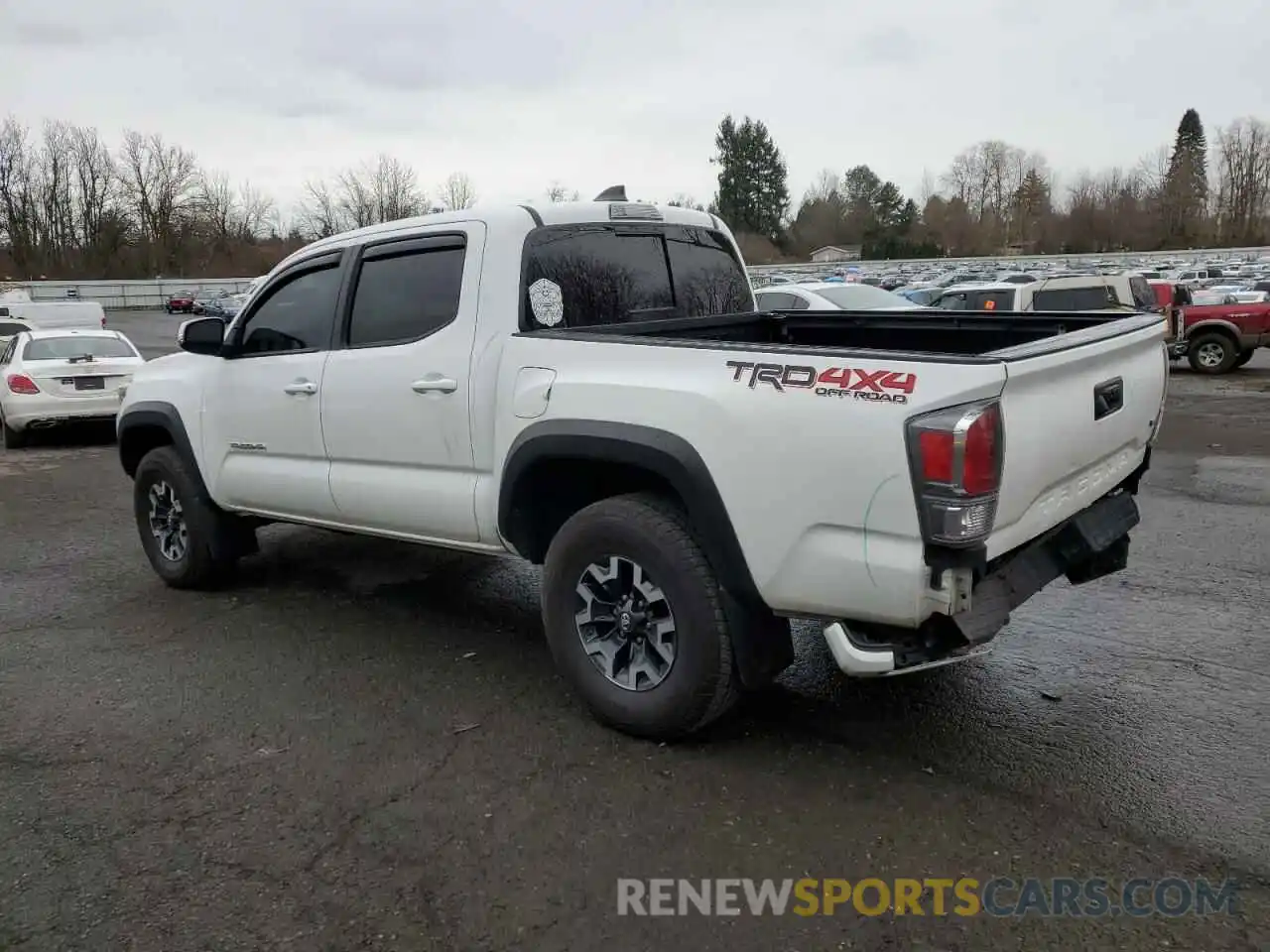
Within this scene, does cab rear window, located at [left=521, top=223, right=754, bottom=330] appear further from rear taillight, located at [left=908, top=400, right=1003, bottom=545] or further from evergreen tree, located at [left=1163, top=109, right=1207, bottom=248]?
evergreen tree, located at [left=1163, top=109, right=1207, bottom=248]

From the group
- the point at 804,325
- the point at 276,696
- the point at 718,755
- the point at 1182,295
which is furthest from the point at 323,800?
the point at 1182,295

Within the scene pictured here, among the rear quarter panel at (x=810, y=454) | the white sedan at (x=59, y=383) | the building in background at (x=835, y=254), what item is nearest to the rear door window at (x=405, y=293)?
the rear quarter panel at (x=810, y=454)

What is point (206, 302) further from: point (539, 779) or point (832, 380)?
point (832, 380)

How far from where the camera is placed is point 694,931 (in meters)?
2.83

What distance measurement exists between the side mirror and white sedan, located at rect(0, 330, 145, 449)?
773 centimetres

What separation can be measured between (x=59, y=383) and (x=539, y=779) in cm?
1131

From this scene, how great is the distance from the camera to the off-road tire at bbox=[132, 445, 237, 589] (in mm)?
5867

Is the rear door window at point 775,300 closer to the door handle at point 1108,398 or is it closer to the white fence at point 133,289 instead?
the door handle at point 1108,398

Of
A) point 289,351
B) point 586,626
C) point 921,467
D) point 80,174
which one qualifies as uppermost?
point 80,174

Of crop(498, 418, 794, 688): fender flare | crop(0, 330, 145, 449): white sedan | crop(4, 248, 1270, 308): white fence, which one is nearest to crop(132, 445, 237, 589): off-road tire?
crop(498, 418, 794, 688): fender flare

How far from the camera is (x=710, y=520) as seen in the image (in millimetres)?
3512

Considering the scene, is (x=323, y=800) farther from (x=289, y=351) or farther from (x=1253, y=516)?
(x=1253, y=516)

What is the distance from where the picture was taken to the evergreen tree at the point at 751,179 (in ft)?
357

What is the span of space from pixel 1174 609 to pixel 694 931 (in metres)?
3.73
